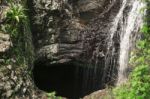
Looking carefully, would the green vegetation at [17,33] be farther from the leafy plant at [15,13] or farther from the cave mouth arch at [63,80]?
the cave mouth arch at [63,80]

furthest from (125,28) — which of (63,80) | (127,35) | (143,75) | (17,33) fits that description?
(143,75)

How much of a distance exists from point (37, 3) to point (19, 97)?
5.03m

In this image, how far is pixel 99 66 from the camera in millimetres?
17156

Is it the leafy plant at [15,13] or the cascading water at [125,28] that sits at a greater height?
the leafy plant at [15,13]

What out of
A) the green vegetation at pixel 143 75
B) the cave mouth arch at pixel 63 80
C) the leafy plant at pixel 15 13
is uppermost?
the leafy plant at pixel 15 13

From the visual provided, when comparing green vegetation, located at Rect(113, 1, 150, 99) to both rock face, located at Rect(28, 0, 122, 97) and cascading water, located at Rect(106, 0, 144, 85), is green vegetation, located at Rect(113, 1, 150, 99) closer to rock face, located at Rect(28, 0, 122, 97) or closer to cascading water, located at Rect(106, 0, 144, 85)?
cascading water, located at Rect(106, 0, 144, 85)

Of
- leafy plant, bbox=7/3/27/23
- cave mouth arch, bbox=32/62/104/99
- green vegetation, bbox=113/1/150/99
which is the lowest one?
cave mouth arch, bbox=32/62/104/99

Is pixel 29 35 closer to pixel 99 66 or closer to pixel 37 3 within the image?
pixel 37 3

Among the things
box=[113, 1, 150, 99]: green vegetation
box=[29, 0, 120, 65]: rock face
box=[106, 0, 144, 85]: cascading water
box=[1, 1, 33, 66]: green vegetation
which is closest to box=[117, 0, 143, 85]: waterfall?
box=[106, 0, 144, 85]: cascading water

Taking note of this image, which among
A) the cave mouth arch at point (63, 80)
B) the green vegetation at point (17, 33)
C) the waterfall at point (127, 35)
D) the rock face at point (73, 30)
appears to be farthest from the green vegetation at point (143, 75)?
the cave mouth arch at point (63, 80)

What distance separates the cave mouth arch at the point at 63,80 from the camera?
1795cm

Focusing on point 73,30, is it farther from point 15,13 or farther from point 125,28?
point 15,13

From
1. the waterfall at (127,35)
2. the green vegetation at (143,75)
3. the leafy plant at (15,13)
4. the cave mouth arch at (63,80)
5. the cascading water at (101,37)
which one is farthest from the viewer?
the cave mouth arch at (63,80)

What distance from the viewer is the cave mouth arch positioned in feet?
58.9
